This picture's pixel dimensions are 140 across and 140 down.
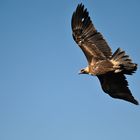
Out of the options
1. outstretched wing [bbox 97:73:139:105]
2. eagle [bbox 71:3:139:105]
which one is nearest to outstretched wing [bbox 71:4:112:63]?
eagle [bbox 71:3:139:105]

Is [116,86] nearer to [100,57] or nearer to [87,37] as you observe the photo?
[100,57]

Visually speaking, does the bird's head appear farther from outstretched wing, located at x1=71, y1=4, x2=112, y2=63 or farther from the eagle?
outstretched wing, located at x1=71, y1=4, x2=112, y2=63

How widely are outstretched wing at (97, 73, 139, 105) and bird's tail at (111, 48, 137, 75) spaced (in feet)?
1.63

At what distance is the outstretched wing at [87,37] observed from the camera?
9484 mm

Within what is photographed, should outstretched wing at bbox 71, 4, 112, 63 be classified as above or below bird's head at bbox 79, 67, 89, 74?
above

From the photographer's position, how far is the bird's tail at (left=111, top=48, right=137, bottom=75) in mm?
8625

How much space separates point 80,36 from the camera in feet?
32.7

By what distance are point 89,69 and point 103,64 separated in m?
0.52

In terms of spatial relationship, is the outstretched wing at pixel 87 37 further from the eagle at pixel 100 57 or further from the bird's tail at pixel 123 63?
the bird's tail at pixel 123 63

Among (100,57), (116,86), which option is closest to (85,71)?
(100,57)

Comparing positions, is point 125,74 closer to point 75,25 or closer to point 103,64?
point 103,64

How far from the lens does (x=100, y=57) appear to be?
9.70 meters

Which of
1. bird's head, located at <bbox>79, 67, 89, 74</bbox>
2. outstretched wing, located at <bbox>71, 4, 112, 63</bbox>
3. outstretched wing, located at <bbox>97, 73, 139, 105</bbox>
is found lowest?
outstretched wing, located at <bbox>97, 73, 139, 105</bbox>

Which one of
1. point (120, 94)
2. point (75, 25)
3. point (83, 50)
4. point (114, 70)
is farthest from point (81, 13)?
point (120, 94)
